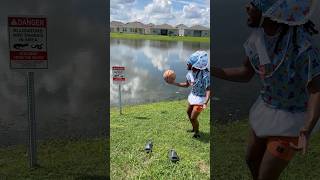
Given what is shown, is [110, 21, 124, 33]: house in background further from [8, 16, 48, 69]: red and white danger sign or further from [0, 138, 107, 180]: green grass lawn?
[0, 138, 107, 180]: green grass lawn

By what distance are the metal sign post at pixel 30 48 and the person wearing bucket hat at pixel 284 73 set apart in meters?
1.89

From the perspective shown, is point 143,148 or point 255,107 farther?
point 143,148

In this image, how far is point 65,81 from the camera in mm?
4578

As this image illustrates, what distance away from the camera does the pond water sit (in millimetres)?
4645

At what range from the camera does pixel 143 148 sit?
487cm

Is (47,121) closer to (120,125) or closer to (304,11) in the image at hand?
(120,125)

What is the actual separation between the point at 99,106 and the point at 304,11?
208 centimetres

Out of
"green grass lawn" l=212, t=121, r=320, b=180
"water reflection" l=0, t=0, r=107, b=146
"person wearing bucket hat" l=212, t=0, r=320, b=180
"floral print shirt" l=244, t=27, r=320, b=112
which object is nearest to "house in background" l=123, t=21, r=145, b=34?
"water reflection" l=0, t=0, r=107, b=146

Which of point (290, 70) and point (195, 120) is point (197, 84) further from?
point (290, 70)

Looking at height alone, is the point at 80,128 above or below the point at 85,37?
below

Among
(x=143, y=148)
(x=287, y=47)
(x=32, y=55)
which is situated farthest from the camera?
(x=143, y=148)

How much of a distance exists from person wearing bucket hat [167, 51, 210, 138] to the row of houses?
302mm

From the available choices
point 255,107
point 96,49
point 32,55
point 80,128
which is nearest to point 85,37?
point 96,49

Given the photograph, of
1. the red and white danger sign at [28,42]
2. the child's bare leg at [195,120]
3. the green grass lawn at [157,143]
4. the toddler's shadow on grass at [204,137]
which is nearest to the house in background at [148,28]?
the green grass lawn at [157,143]
